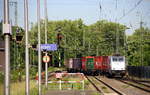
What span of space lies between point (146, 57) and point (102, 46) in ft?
146

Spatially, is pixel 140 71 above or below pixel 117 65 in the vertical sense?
below

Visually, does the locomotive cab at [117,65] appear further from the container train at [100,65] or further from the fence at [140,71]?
the fence at [140,71]

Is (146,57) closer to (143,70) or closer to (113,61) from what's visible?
(113,61)

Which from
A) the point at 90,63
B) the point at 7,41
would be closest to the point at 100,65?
the point at 90,63

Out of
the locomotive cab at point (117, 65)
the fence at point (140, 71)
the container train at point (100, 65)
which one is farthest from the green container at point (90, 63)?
the locomotive cab at point (117, 65)

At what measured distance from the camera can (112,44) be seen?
102 metres

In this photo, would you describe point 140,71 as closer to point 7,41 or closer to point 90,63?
point 90,63

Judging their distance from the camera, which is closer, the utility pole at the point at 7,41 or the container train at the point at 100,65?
the utility pole at the point at 7,41

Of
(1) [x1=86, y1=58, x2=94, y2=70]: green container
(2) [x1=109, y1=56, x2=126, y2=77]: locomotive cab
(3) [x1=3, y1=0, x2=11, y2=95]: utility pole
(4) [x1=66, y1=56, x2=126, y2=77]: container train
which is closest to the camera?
(3) [x1=3, y1=0, x2=11, y2=95]: utility pole

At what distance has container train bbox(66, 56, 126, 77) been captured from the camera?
52.1m

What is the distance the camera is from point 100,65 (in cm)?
5862

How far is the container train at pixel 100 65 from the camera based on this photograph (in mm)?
52125

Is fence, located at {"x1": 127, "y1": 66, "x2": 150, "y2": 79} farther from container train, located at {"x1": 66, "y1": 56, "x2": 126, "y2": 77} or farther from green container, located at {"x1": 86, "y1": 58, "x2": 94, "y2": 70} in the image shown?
green container, located at {"x1": 86, "y1": 58, "x2": 94, "y2": 70}

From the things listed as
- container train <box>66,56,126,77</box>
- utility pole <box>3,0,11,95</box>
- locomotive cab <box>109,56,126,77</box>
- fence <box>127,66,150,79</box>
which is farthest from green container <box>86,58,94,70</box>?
utility pole <box>3,0,11,95</box>
